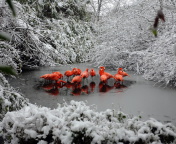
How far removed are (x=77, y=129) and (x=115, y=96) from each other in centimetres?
408

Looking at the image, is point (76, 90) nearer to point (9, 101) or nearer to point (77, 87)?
point (77, 87)

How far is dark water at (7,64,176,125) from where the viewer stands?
18.4 ft

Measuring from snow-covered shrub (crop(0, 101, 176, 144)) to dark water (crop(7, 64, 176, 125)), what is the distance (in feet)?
5.19

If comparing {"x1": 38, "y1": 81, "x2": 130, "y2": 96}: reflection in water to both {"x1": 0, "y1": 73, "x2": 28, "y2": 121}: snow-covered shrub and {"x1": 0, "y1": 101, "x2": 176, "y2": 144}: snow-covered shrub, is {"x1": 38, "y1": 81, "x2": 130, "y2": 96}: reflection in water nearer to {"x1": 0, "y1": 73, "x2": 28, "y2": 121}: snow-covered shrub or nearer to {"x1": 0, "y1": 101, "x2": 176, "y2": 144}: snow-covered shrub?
{"x1": 0, "y1": 73, "x2": 28, "y2": 121}: snow-covered shrub

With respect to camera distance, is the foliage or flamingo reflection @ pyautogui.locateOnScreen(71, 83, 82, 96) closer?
flamingo reflection @ pyautogui.locateOnScreen(71, 83, 82, 96)

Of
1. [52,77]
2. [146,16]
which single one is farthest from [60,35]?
[52,77]

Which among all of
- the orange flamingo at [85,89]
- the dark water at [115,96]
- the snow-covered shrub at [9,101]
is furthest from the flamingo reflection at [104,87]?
the snow-covered shrub at [9,101]

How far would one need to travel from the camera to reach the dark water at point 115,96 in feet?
18.4

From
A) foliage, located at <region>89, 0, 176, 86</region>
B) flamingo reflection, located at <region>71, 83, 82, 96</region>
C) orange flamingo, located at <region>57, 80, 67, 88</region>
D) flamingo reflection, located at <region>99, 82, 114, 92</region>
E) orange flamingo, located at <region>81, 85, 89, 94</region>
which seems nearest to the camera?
flamingo reflection, located at <region>71, 83, 82, 96</region>

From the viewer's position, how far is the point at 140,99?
6.59 m

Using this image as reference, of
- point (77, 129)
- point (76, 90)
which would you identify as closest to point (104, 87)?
point (76, 90)

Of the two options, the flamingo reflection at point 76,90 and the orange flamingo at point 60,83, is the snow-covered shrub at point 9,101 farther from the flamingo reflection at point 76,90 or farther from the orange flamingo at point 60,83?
the orange flamingo at point 60,83

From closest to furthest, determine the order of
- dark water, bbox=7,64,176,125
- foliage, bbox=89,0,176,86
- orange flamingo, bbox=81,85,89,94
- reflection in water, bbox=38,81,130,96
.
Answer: dark water, bbox=7,64,176,125, reflection in water, bbox=38,81,130,96, orange flamingo, bbox=81,85,89,94, foliage, bbox=89,0,176,86

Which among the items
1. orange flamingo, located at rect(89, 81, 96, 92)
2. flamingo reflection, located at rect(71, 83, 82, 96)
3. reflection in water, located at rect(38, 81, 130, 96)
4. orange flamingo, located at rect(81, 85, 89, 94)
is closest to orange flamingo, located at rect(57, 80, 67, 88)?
reflection in water, located at rect(38, 81, 130, 96)
